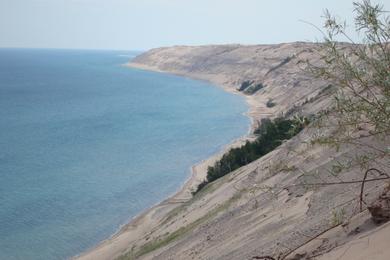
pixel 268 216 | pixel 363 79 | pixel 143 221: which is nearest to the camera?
pixel 363 79

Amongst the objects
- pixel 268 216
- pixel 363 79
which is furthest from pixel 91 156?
pixel 363 79

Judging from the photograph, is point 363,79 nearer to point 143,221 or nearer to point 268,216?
point 268,216

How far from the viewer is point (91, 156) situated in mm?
53594

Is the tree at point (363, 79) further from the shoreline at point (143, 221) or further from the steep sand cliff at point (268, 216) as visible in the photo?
the shoreline at point (143, 221)

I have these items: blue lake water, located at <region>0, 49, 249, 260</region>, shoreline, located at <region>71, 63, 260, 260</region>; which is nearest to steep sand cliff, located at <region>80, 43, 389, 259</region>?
shoreline, located at <region>71, 63, 260, 260</region>

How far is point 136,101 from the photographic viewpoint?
330 feet

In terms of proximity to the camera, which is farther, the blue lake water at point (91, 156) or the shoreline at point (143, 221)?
the blue lake water at point (91, 156)

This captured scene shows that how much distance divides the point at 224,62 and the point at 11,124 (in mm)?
90745

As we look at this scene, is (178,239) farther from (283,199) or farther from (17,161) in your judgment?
(17,161)

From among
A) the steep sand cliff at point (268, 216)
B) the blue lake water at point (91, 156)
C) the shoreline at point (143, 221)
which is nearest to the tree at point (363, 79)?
the steep sand cliff at point (268, 216)

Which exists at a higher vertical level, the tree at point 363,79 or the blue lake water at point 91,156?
the tree at point 363,79

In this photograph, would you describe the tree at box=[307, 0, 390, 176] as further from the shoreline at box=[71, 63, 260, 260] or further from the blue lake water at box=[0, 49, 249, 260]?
the blue lake water at box=[0, 49, 249, 260]

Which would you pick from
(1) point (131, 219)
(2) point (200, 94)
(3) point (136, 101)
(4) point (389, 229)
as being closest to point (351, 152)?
(4) point (389, 229)

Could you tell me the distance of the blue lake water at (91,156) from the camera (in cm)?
3300
